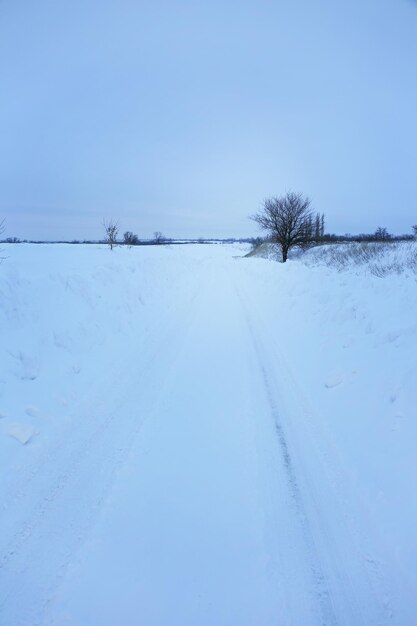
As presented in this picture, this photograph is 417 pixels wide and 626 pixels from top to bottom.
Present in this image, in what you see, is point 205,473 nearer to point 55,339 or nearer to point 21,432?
point 21,432

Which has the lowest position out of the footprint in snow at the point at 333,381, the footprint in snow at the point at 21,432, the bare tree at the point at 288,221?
the footprint in snow at the point at 21,432

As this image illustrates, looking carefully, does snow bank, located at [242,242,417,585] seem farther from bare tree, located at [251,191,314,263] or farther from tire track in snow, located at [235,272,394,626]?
bare tree, located at [251,191,314,263]

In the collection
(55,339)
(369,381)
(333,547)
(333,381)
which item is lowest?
(333,547)

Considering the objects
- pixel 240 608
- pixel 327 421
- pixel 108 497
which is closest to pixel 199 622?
pixel 240 608

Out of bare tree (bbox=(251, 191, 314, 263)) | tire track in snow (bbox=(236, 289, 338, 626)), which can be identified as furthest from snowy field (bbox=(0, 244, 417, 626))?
bare tree (bbox=(251, 191, 314, 263))

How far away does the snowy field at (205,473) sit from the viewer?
2.44 meters

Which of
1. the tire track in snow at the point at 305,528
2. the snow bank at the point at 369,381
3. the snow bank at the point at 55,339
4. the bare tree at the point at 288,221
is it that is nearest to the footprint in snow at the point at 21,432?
the snow bank at the point at 55,339

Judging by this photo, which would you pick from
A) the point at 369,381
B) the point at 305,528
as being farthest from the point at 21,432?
the point at 369,381

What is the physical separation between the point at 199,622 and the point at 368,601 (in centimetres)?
129

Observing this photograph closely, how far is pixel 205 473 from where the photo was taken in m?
3.65

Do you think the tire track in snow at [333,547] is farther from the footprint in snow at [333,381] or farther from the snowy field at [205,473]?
the footprint in snow at [333,381]

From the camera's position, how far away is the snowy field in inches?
96.0

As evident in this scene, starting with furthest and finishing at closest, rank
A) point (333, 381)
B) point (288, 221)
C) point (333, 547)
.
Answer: point (288, 221) < point (333, 381) < point (333, 547)

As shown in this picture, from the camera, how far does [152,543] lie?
285 cm
